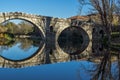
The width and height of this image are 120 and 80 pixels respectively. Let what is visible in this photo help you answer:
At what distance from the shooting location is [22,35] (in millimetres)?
81500

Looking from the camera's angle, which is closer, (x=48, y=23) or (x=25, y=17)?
(x=25, y=17)

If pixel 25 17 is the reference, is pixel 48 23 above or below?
below

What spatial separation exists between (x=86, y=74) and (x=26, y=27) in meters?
73.1

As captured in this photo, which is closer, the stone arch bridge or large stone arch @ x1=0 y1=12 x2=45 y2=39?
large stone arch @ x1=0 y1=12 x2=45 y2=39

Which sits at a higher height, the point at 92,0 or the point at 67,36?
the point at 92,0

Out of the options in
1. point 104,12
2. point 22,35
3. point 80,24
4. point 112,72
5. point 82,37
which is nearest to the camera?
point 112,72

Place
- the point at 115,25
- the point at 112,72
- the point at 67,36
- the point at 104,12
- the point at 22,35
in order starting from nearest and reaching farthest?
the point at 112,72, the point at 104,12, the point at 115,25, the point at 67,36, the point at 22,35

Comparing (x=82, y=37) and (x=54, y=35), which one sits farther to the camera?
(x=82, y=37)

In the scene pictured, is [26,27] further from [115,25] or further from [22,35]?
[115,25]

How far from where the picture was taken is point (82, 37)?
63156 mm

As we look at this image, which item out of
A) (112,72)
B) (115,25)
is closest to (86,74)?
(112,72)

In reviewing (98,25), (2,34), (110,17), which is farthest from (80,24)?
(110,17)

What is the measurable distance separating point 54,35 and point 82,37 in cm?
1062

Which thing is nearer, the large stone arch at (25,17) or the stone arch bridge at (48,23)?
the large stone arch at (25,17)
